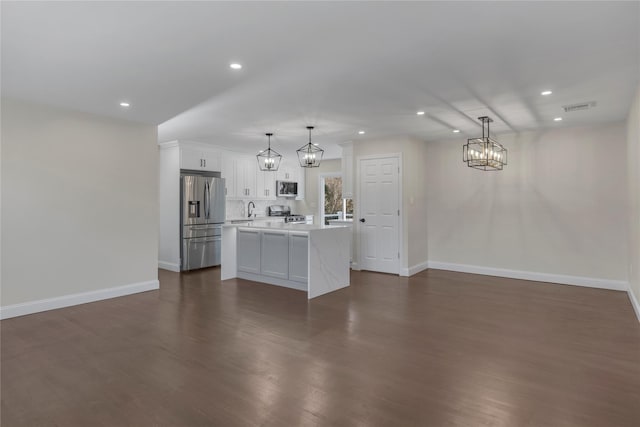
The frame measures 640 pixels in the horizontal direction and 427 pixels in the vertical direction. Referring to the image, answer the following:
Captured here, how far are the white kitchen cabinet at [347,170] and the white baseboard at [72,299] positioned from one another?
3.76 metres

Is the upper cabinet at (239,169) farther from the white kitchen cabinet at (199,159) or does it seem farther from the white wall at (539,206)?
the white wall at (539,206)

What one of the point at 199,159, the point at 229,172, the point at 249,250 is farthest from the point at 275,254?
the point at 229,172

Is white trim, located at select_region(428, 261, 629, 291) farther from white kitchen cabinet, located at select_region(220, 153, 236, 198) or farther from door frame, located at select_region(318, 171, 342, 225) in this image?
white kitchen cabinet, located at select_region(220, 153, 236, 198)

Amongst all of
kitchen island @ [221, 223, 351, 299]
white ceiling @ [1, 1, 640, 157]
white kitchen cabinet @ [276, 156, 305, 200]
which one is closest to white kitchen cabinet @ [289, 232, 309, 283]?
kitchen island @ [221, 223, 351, 299]

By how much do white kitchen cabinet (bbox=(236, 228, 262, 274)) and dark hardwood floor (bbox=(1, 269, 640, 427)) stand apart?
3.65 ft

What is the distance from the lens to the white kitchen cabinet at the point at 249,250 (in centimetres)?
559

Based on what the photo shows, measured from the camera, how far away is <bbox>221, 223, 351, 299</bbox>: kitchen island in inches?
189

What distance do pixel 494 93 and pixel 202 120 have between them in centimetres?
380

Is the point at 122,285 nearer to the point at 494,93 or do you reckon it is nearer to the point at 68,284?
the point at 68,284

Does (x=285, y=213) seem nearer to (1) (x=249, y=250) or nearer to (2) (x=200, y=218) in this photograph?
(2) (x=200, y=218)

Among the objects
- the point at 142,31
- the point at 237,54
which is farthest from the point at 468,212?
the point at 142,31

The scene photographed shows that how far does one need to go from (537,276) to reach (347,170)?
12.5 ft

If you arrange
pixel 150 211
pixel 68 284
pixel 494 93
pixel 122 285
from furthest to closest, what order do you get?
pixel 150 211
pixel 122 285
pixel 68 284
pixel 494 93

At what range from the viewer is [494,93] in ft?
12.4
